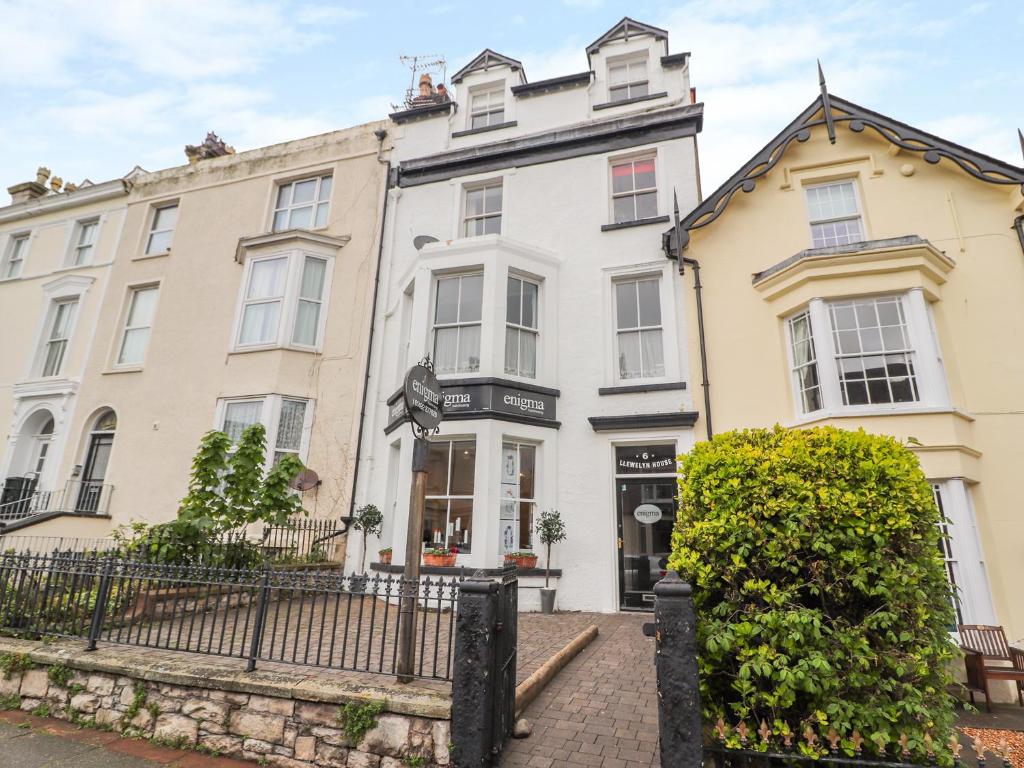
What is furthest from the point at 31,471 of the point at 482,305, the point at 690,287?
the point at 690,287

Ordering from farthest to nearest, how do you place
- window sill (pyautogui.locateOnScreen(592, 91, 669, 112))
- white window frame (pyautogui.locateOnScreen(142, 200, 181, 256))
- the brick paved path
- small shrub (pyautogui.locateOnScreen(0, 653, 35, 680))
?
white window frame (pyautogui.locateOnScreen(142, 200, 181, 256))
window sill (pyautogui.locateOnScreen(592, 91, 669, 112))
small shrub (pyautogui.locateOnScreen(0, 653, 35, 680))
the brick paved path

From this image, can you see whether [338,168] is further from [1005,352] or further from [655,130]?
[1005,352]

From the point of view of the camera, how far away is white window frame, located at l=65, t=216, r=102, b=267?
659 inches

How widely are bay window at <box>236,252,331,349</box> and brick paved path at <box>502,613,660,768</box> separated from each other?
1013cm

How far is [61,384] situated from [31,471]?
2.73 m

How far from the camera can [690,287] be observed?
34.6ft

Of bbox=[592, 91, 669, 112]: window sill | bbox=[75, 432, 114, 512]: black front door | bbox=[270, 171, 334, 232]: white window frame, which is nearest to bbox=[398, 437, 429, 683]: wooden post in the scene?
bbox=[592, 91, 669, 112]: window sill

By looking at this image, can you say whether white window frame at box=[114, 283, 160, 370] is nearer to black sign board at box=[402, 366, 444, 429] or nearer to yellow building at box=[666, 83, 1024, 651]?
black sign board at box=[402, 366, 444, 429]

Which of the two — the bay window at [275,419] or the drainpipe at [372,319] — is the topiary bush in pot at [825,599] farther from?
the bay window at [275,419]

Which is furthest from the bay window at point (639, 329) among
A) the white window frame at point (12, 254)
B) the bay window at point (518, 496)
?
the white window frame at point (12, 254)

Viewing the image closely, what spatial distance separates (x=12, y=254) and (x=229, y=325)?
36.9 feet

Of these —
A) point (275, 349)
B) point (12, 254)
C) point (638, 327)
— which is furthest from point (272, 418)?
point (12, 254)

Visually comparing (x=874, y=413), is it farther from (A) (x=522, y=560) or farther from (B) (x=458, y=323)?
(B) (x=458, y=323)

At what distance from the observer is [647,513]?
9.68 m
